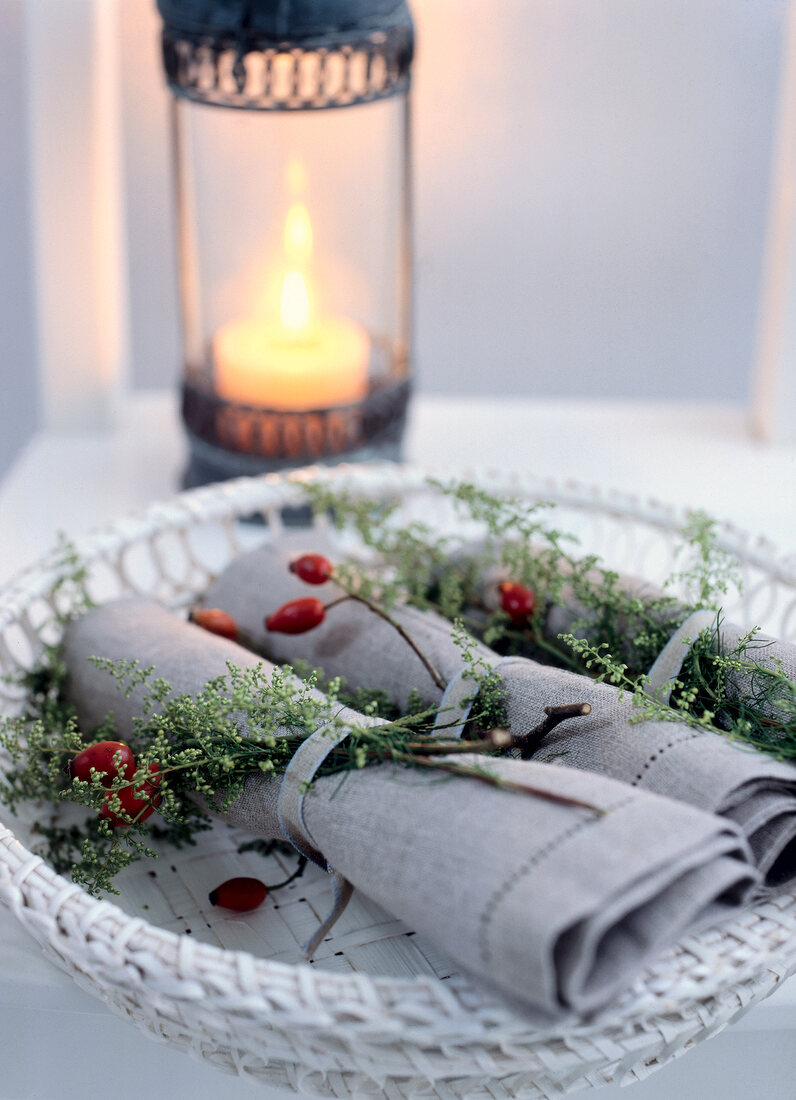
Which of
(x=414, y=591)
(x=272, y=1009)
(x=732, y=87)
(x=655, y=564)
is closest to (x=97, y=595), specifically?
(x=414, y=591)

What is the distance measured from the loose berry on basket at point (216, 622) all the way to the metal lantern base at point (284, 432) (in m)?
0.35

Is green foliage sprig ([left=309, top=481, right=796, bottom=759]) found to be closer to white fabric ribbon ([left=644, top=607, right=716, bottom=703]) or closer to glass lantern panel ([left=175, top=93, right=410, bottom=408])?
→ white fabric ribbon ([left=644, top=607, right=716, bottom=703])

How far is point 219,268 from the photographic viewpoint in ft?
3.58

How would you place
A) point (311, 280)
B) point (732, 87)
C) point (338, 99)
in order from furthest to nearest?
point (732, 87) → point (311, 280) → point (338, 99)

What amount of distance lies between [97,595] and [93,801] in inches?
15.7

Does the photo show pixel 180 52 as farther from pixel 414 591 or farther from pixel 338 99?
pixel 414 591

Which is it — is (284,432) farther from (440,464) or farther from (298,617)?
(298,617)

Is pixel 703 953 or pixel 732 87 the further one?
pixel 732 87

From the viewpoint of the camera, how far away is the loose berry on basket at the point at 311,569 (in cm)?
61

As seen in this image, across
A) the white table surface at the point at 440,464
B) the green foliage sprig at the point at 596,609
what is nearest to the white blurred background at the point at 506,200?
the white table surface at the point at 440,464

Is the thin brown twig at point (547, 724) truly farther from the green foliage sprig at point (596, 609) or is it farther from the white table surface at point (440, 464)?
the white table surface at point (440, 464)

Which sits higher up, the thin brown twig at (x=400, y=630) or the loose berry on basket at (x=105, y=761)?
the thin brown twig at (x=400, y=630)

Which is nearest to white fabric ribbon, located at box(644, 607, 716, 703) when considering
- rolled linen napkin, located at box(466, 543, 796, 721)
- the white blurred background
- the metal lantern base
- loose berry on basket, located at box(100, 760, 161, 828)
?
rolled linen napkin, located at box(466, 543, 796, 721)

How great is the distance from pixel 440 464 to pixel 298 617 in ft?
1.76
